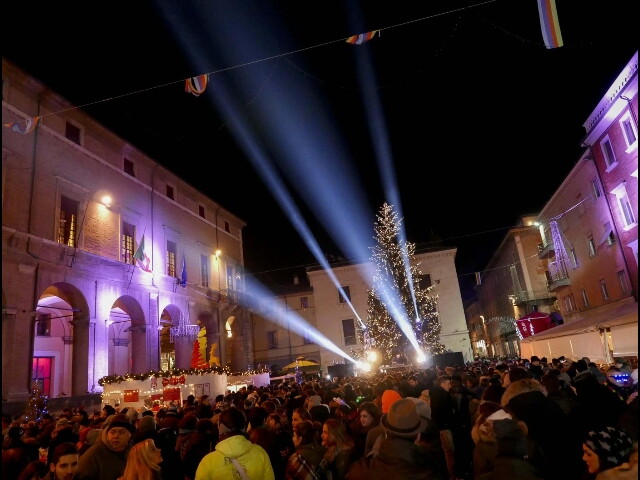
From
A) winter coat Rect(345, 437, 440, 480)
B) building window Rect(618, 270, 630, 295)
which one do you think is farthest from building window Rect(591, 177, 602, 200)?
winter coat Rect(345, 437, 440, 480)

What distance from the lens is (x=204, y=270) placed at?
109 feet

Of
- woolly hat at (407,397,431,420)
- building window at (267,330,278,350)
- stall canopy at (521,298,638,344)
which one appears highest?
building window at (267,330,278,350)

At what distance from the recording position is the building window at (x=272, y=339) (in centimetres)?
4838

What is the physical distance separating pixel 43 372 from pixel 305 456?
2382 cm

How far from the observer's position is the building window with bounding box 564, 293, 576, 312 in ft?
100

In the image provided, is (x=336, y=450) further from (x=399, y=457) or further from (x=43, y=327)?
(x=43, y=327)

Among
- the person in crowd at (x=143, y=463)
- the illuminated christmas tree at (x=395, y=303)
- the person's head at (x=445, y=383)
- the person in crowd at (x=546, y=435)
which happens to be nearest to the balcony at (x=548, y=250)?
the illuminated christmas tree at (x=395, y=303)

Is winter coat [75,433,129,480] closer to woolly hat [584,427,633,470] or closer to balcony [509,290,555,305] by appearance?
woolly hat [584,427,633,470]

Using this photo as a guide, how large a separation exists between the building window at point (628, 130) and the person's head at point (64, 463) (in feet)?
66.0

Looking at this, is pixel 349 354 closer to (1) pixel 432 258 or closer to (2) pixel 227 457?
(1) pixel 432 258

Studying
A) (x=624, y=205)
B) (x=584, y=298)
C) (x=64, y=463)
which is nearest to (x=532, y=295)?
(x=584, y=298)

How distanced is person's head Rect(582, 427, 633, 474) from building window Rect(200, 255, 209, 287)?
1208 inches

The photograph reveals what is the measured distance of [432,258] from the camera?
46.2 meters

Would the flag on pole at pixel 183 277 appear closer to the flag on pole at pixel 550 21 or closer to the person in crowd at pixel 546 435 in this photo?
the flag on pole at pixel 550 21
